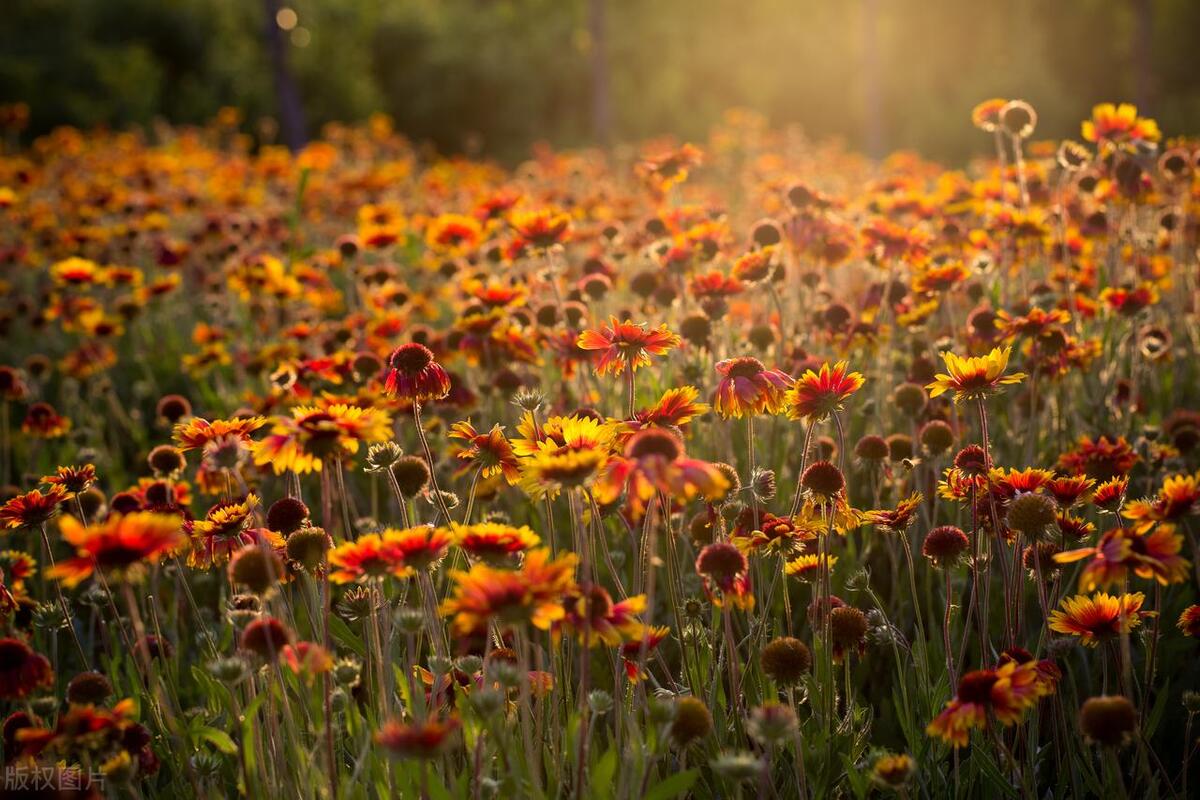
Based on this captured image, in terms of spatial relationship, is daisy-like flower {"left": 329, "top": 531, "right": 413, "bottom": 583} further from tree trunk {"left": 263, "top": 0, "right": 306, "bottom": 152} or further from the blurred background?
the blurred background

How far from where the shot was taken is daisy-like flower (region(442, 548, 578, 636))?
4.39ft

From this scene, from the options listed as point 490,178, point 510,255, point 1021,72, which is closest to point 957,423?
point 510,255

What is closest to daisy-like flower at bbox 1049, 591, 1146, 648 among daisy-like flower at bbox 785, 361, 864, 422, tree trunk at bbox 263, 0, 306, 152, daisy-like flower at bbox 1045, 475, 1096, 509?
daisy-like flower at bbox 1045, 475, 1096, 509

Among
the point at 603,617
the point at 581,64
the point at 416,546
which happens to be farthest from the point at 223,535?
the point at 581,64

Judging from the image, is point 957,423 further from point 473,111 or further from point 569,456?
point 473,111

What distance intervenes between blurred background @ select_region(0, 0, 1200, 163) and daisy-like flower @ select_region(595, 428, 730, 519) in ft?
51.2

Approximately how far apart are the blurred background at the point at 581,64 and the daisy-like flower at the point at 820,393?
15076 millimetres

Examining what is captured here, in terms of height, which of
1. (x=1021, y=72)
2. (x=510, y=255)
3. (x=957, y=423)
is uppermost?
(x=1021, y=72)

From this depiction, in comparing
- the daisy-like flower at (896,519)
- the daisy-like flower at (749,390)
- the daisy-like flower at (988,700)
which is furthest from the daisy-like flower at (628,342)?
the daisy-like flower at (988,700)

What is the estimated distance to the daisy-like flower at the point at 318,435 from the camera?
64.7 inches

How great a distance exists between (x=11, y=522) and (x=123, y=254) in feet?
15.4

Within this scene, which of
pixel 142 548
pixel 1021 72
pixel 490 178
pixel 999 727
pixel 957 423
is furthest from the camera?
pixel 1021 72

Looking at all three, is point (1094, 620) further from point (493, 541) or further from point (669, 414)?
point (493, 541)

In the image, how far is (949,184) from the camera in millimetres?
4414
